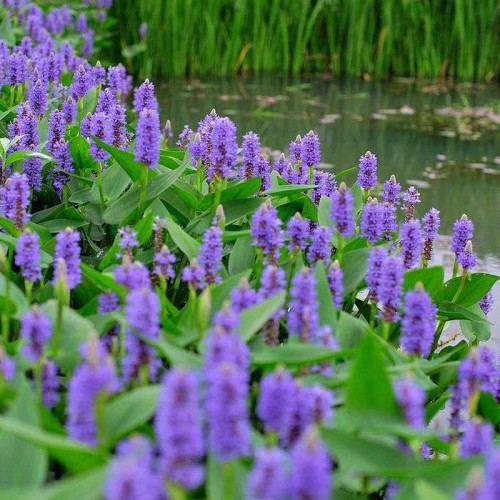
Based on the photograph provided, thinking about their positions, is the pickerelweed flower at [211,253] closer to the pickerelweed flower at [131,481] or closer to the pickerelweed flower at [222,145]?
the pickerelweed flower at [222,145]

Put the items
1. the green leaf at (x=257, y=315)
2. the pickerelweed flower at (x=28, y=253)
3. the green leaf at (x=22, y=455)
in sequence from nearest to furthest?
the green leaf at (x=22, y=455)
the green leaf at (x=257, y=315)
the pickerelweed flower at (x=28, y=253)

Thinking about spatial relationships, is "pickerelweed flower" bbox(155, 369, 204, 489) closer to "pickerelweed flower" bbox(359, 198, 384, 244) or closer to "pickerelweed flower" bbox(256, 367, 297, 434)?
"pickerelweed flower" bbox(256, 367, 297, 434)

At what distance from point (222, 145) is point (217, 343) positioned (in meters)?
1.09

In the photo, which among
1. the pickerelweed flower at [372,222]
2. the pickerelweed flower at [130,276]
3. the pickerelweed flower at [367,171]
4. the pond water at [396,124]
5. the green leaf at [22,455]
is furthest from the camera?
the pond water at [396,124]

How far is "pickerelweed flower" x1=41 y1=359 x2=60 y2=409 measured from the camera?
62.3 inches

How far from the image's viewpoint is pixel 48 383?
1.60m

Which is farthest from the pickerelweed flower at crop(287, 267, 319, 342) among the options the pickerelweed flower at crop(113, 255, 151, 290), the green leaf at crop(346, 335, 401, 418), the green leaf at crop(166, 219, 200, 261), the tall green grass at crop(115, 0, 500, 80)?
the tall green grass at crop(115, 0, 500, 80)

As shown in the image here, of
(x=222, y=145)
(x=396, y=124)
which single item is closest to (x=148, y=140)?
(x=222, y=145)

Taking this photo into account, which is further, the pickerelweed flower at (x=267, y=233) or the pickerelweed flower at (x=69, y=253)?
the pickerelweed flower at (x=267, y=233)

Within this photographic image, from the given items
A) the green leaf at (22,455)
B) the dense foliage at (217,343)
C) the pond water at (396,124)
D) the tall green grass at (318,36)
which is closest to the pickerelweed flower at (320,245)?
the dense foliage at (217,343)

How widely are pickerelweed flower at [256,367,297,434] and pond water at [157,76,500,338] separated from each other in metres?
3.07

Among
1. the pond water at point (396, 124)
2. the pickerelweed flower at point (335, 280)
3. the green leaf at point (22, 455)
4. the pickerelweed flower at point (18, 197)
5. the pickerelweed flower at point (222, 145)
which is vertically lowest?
the pond water at point (396, 124)

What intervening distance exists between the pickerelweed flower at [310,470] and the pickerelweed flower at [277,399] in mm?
161

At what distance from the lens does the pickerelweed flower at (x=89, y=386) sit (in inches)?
46.9
